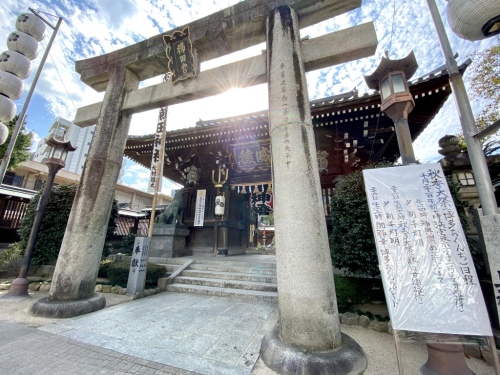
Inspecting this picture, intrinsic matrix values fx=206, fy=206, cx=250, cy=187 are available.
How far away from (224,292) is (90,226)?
3526 millimetres

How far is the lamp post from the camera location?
5.09 metres

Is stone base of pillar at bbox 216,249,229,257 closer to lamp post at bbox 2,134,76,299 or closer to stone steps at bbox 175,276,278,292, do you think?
stone steps at bbox 175,276,278,292

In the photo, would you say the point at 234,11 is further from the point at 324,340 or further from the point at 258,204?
the point at 258,204

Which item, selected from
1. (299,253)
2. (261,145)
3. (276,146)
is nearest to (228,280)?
(299,253)

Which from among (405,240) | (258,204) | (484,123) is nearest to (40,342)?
(405,240)

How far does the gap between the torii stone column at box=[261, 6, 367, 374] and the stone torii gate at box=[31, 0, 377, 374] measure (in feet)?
0.04

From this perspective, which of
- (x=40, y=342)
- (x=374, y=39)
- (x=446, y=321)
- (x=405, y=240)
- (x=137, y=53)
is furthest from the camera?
(x=137, y=53)

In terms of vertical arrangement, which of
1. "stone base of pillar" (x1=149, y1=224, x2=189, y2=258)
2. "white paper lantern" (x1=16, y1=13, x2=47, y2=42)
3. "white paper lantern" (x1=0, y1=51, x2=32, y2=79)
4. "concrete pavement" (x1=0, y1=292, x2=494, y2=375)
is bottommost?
"concrete pavement" (x1=0, y1=292, x2=494, y2=375)

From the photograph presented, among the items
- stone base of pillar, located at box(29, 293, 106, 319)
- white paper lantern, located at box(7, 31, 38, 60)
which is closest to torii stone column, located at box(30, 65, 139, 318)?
stone base of pillar, located at box(29, 293, 106, 319)

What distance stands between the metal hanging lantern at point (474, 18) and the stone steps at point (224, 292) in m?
5.73

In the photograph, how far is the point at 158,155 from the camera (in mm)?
6352

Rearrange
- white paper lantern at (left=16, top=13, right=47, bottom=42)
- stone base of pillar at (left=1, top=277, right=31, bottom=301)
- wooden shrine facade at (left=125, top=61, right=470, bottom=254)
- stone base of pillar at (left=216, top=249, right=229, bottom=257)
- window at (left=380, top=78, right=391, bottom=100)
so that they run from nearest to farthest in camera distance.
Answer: window at (left=380, top=78, right=391, bottom=100) → stone base of pillar at (left=1, top=277, right=31, bottom=301) → wooden shrine facade at (left=125, top=61, right=470, bottom=254) → white paper lantern at (left=16, top=13, right=47, bottom=42) → stone base of pillar at (left=216, top=249, right=229, bottom=257)

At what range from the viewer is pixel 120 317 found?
12.8 ft

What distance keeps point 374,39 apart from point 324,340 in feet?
15.3
